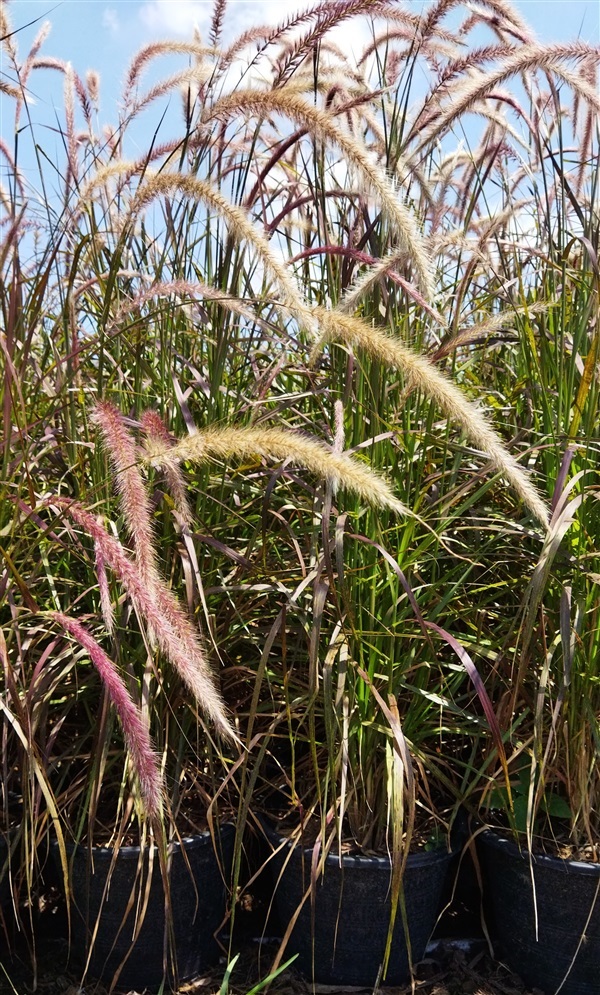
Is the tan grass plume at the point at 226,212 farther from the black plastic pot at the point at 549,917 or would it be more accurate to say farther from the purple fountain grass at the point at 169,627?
the black plastic pot at the point at 549,917

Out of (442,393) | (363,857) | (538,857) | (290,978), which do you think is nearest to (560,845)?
(538,857)

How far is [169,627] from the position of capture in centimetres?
124

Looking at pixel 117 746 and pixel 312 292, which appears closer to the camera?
pixel 117 746

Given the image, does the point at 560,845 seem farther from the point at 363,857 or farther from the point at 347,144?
the point at 347,144

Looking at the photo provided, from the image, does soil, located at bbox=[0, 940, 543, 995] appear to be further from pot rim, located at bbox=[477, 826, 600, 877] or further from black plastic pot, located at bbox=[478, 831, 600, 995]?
pot rim, located at bbox=[477, 826, 600, 877]

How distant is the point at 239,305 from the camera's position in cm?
196

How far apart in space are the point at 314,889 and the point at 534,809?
1.61 ft

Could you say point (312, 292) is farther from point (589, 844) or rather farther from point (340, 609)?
point (589, 844)

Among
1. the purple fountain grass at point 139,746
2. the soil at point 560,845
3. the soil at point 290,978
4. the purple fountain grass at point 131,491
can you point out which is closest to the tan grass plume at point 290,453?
the purple fountain grass at point 131,491

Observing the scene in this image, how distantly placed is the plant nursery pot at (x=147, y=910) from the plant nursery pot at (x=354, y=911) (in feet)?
0.55

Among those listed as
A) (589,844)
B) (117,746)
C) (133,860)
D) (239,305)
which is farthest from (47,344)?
(589,844)

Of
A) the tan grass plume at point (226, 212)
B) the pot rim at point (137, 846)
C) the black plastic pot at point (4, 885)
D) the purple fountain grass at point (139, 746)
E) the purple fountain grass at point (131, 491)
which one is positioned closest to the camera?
the purple fountain grass at point (139, 746)

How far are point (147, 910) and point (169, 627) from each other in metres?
1.03

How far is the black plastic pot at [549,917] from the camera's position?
1.94 meters
